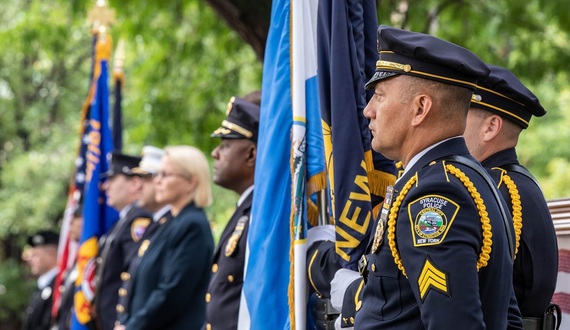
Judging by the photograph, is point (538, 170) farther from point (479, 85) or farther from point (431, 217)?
point (431, 217)

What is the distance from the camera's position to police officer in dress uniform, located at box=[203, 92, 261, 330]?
17.4ft

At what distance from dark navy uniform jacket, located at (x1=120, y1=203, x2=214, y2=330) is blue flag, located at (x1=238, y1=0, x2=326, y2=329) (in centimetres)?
215

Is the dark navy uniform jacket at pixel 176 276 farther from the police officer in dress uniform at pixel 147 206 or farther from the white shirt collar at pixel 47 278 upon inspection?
the white shirt collar at pixel 47 278

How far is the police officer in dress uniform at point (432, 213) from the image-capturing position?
272cm

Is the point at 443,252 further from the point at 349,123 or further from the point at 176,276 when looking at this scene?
the point at 176,276

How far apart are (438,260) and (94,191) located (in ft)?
25.4

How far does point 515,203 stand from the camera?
354 cm

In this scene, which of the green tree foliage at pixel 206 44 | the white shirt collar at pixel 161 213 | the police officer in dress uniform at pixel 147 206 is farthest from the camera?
the green tree foliage at pixel 206 44

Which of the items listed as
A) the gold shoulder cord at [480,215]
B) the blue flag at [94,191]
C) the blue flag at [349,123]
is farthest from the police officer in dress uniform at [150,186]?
the gold shoulder cord at [480,215]

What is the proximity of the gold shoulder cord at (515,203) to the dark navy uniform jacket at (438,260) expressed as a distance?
58 cm

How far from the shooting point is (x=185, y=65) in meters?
10.3

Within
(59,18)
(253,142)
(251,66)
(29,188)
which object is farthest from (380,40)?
(29,188)

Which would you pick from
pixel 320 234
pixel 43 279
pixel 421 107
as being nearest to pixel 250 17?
pixel 320 234

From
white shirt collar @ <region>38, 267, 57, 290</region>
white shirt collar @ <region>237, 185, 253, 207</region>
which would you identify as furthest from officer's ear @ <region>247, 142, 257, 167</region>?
white shirt collar @ <region>38, 267, 57, 290</region>
